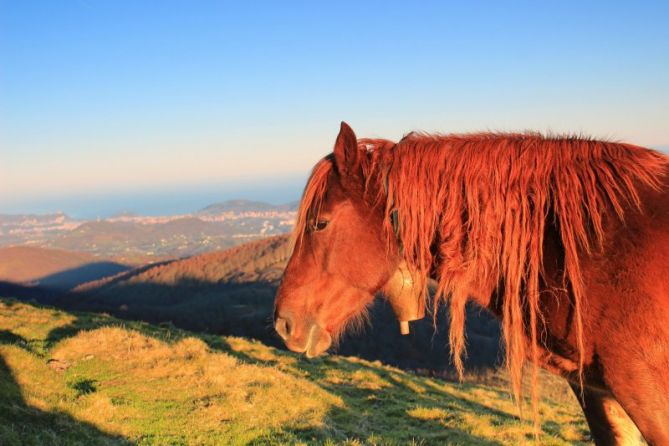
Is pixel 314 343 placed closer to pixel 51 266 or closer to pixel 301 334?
pixel 301 334

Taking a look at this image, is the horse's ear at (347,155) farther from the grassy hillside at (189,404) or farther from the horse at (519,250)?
the grassy hillside at (189,404)

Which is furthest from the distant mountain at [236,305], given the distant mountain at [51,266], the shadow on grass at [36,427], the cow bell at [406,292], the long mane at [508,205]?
the distant mountain at [51,266]

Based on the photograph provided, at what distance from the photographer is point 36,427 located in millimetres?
6102

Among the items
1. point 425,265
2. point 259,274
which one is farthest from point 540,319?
point 259,274

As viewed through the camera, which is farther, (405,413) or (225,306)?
(225,306)

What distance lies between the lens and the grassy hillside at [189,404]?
7.01m

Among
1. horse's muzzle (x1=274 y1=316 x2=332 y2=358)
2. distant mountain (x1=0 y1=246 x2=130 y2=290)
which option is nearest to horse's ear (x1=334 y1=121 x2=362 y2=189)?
horse's muzzle (x1=274 y1=316 x2=332 y2=358)

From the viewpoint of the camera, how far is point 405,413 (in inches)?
417

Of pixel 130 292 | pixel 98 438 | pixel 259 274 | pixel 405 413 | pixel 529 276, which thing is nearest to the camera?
pixel 529 276

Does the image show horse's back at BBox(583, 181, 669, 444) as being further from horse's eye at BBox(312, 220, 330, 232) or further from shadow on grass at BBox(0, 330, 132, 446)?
shadow on grass at BBox(0, 330, 132, 446)

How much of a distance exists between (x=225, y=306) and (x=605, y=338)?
3395 inches

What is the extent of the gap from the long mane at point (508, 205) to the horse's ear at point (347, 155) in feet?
0.23

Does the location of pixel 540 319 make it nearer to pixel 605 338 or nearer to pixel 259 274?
pixel 605 338

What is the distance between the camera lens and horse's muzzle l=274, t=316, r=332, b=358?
3.00 meters
